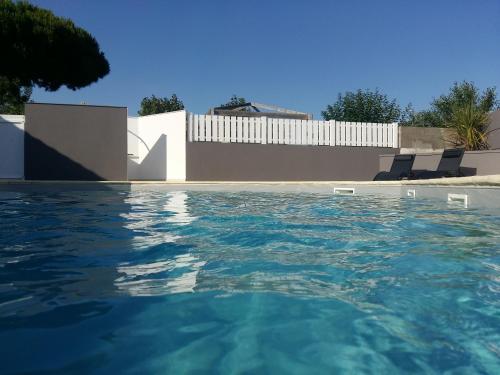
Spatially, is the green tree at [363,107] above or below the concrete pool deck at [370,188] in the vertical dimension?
above

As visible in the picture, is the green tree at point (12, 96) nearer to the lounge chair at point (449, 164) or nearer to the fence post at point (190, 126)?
the fence post at point (190, 126)

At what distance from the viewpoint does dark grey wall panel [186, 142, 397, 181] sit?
14.0 m

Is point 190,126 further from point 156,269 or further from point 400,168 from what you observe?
point 156,269

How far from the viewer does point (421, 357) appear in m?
1.70

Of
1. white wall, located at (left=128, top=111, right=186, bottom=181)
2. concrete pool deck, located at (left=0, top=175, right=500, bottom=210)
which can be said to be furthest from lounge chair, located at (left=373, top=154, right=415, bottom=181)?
white wall, located at (left=128, top=111, right=186, bottom=181)

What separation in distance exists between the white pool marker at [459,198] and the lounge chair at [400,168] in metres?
3.45

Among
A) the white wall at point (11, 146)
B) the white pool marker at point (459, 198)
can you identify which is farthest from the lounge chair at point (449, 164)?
the white wall at point (11, 146)

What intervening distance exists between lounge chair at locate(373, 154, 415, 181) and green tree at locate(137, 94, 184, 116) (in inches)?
983

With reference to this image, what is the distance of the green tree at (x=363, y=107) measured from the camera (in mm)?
25703

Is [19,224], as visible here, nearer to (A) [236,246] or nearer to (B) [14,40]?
(A) [236,246]

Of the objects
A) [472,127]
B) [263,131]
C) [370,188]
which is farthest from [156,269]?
[472,127]

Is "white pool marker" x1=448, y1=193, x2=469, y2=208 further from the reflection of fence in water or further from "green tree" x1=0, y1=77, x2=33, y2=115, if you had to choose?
"green tree" x1=0, y1=77, x2=33, y2=115

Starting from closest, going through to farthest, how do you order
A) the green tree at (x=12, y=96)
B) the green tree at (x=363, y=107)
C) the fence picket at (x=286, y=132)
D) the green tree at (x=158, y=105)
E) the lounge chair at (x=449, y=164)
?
the lounge chair at (x=449, y=164)
the fence picket at (x=286, y=132)
the green tree at (x=12, y=96)
the green tree at (x=363, y=107)
the green tree at (x=158, y=105)

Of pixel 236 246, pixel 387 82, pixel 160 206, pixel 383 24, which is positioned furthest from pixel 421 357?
pixel 387 82
